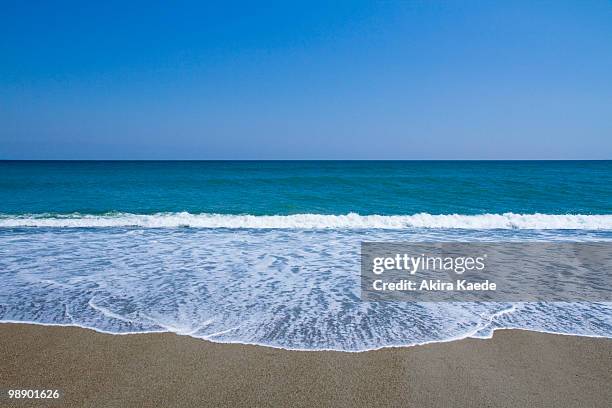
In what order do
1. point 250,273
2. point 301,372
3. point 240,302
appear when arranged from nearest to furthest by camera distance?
point 301,372, point 240,302, point 250,273

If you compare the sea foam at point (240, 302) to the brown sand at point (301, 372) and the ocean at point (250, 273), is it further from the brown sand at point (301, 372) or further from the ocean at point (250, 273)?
the brown sand at point (301, 372)

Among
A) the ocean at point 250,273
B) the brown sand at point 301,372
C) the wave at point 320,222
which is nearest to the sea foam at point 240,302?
the ocean at point 250,273

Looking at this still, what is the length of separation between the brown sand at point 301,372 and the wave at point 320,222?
335 inches

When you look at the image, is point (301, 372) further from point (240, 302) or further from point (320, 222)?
point (320, 222)

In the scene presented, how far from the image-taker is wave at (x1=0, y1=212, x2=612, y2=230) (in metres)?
12.4

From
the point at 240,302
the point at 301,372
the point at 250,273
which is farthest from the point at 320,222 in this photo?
the point at 301,372

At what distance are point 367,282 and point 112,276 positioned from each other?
4.39 meters

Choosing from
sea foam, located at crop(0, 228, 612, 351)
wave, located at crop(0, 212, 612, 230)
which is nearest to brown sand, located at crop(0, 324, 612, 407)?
sea foam, located at crop(0, 228, 612, 351)

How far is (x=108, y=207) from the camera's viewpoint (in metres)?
16.9

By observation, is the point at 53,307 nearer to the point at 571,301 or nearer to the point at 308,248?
the point at 308,248

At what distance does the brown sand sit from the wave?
27.9 feet

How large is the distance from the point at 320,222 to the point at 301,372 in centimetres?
978

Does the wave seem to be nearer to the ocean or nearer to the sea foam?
the ocean

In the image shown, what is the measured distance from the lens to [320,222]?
42.6 ft
